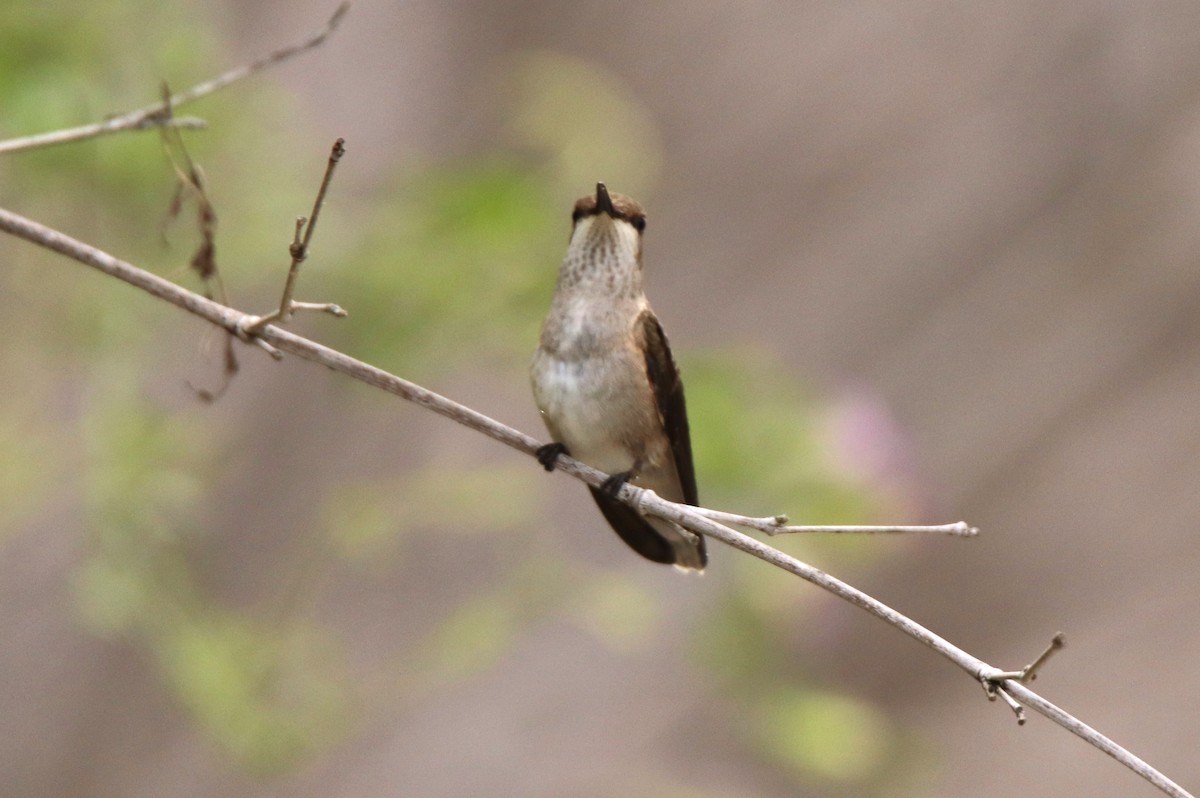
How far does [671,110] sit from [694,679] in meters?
2.78

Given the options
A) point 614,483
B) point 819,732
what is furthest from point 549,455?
point 819,732

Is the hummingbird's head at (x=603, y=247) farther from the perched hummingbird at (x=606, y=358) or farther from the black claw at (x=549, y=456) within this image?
the black claw at (x=549, y=456)

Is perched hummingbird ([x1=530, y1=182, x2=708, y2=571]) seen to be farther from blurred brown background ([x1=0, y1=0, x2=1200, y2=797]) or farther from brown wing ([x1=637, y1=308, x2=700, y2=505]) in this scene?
blurred brown background ([x1=0, y1=0, x2=1200, y2=797])

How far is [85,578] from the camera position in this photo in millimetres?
3102

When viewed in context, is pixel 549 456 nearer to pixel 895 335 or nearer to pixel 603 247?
pixel 603 247

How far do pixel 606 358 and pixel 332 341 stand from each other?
1308mm

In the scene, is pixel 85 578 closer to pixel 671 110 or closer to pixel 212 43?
pixel 212 43

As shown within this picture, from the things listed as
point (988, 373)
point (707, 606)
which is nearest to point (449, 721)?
point (707, 606)

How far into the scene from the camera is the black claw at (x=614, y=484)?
2242mm

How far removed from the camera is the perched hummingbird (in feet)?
8.16

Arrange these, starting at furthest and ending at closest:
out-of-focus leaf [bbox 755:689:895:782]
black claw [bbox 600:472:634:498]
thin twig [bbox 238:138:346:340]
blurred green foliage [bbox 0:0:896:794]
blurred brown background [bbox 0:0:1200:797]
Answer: blurred brown background [bbox 0:0:1200:797]
out-of-focus leaf [bbox 755:689:895:782]
blurred green foliage [bbox 0:0:896:794]
black claw [bbox 600:472:634:498]
thin twig [bbox 238:138:346:340]

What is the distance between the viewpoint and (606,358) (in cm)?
250

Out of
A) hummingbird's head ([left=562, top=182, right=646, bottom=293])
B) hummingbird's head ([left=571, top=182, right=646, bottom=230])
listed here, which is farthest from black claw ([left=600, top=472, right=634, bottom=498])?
hummingbird's head ([left=571, top=182, right=646, bottom=230])

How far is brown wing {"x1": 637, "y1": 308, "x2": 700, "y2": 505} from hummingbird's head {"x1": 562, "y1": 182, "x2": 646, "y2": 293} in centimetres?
10
